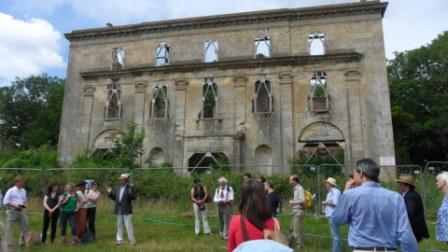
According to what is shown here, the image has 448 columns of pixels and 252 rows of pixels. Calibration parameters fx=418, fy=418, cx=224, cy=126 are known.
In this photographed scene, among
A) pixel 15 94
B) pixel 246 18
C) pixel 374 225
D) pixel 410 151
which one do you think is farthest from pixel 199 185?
pixel 15 94

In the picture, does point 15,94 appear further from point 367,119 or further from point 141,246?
point 141,246

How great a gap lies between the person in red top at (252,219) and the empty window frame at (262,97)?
2390 centimetres

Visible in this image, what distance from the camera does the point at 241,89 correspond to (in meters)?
28.1

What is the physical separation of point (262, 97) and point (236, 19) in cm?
584

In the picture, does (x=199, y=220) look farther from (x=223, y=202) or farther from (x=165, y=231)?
(x=165, y=231)

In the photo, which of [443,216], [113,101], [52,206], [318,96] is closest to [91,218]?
[52,206]

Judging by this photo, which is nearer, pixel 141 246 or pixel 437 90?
pixel 141 246

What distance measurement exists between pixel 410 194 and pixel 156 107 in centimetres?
2456

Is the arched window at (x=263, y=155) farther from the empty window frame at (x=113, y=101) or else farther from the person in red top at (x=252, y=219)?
the person in red top at (x=252, y=219)

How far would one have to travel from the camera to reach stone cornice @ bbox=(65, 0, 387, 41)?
27.1 m

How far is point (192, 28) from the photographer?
30031 millimetres

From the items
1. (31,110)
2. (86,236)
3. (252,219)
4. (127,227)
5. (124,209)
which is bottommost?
(86,236)

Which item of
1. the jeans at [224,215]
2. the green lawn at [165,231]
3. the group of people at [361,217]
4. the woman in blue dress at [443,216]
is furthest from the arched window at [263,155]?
the group of people at [361,217]

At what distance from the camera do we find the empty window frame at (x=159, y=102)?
2934 centimetres
